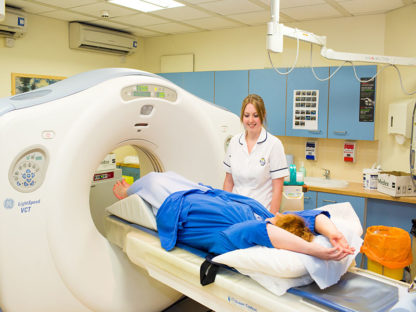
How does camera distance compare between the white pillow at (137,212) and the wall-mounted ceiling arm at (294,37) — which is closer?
the white pillow at (137,212)

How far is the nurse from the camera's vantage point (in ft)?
7.24

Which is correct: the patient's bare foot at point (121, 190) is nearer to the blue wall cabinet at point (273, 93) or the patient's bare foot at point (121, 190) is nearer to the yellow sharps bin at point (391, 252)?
the yellow sharps bin at point (391, 252)

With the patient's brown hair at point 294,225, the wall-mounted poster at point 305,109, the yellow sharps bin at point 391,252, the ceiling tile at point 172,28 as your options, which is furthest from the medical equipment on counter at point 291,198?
the ceiling tile at point 172,28

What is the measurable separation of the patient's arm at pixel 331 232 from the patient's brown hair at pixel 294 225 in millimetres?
47

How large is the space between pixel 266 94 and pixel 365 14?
1114 mm

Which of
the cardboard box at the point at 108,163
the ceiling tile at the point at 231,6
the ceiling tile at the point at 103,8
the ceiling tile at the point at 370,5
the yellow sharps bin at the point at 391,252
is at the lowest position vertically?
the yellow sharps bin at the point at 391,252

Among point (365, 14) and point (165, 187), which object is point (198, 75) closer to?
point (365, 14)

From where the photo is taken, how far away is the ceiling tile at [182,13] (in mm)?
3475

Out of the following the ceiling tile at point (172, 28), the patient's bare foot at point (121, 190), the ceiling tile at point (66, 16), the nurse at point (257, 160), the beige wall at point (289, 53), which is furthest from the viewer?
the ceiling tile at point (172, 28)

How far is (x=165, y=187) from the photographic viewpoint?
6.09 feet

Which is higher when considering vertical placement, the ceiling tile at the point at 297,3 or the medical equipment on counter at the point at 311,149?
the ceiling tile at the point at 297,3

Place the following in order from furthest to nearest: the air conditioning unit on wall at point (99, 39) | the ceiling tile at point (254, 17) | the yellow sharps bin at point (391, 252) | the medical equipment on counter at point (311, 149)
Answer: the air conditioning unit on wall at point (99, 39), the medical equipment on counter at point (311, 149), the ceiling tile at point (254, 17), the yellow sharps bin at point (391, 252)

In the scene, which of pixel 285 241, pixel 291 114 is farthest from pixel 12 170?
pixel 291 114

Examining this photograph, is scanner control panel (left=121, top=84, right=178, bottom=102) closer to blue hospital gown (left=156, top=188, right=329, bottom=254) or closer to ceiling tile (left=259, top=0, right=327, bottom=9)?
blue hospital gown (left=156, top=188, right=329, bottom=254)
